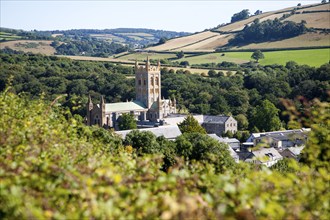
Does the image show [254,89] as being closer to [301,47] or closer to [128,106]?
[128,106]

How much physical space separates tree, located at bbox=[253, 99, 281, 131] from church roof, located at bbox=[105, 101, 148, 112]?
62.6 feet

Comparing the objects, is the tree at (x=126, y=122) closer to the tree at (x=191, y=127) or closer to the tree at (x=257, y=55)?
the tree at (x=191, y=127)

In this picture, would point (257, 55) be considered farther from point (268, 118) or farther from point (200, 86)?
point (268, 118)

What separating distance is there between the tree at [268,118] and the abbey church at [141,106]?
1573 centimetres

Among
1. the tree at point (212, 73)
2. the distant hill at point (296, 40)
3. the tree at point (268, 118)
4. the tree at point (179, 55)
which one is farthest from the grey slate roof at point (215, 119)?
the tree at point (179, 55)

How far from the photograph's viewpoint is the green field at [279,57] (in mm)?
137875

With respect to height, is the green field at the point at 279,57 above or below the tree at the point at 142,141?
below

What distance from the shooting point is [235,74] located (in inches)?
5251

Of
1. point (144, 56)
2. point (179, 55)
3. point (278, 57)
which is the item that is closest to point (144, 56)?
point (144, 56)

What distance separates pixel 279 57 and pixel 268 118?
64.4 meters

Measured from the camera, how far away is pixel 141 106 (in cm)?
10112

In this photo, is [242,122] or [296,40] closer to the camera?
[242,122]

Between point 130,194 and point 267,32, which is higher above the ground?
Result: point 130,194

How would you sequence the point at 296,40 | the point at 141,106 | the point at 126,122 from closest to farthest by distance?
1. the point at 126,122
2. the point at 141,106
3. the point at 296,40
